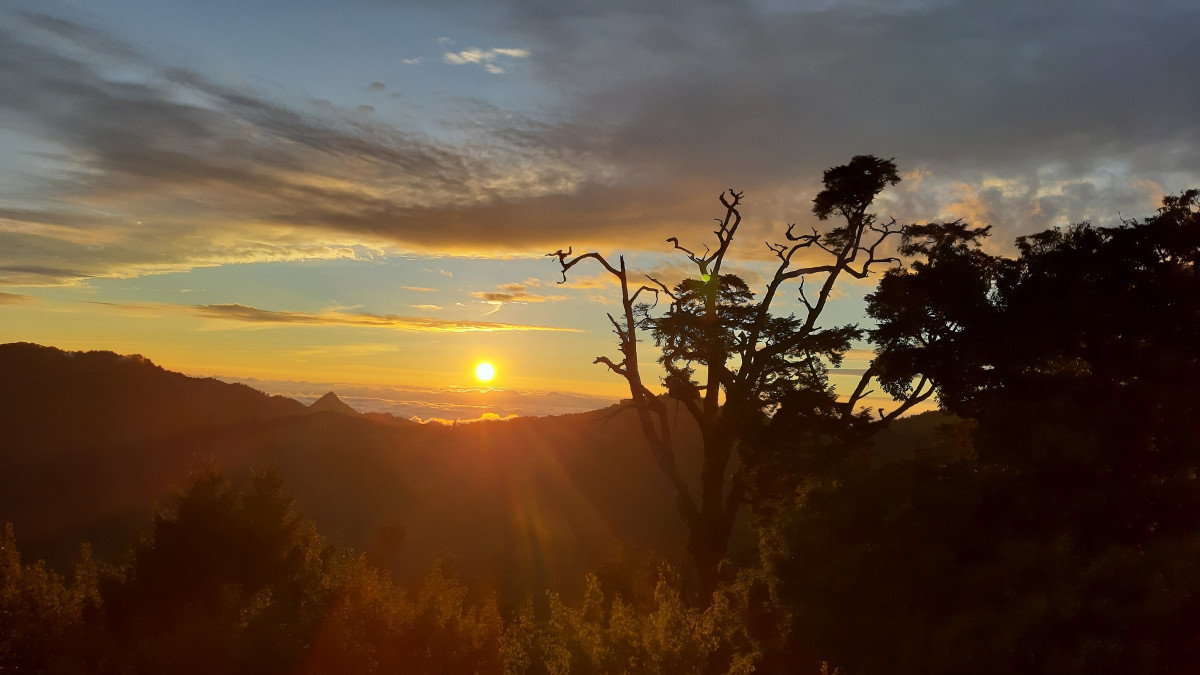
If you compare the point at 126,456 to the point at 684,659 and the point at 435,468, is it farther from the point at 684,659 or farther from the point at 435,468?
the point at 684,659

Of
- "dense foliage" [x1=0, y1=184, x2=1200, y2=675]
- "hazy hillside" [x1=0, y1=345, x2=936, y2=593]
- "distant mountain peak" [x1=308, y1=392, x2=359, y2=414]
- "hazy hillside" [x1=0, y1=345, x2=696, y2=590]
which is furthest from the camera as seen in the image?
"distant mountain peak" [x1=308, y1=392, x2=359, y2=414]

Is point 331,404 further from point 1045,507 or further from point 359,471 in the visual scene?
point 1045,507

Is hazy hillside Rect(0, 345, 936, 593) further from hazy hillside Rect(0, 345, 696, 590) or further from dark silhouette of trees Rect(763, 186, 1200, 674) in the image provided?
dark silhouette of trees Rect(763, 186, 1200, 674)

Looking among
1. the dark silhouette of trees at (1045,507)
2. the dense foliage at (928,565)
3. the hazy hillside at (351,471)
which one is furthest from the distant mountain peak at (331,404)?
the dark silhouette of trees at (1045,507)

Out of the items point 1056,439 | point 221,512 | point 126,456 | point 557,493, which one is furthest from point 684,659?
point 126,456

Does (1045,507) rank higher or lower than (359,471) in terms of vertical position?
higher

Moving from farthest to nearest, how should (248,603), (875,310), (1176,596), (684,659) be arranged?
(875,310), (248,603), (1176,596), (684,659)

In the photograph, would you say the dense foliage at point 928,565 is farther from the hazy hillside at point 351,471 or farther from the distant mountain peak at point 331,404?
the distant mountain peak at point 331,404

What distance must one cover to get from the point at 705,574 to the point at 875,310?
10.2 m

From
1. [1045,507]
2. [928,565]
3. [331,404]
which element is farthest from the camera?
[331,404]

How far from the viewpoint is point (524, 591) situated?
44062 mm

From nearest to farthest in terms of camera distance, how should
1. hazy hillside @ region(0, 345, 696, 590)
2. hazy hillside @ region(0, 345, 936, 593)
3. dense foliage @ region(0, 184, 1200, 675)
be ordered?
dense foliage @ region(0, 184, 1200, 675) < hazy hillside @ region(0, 345, 936, 593) < hazy hillside @ region(0, 345, 696, 590)

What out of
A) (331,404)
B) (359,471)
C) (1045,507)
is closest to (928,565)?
(1045,507)

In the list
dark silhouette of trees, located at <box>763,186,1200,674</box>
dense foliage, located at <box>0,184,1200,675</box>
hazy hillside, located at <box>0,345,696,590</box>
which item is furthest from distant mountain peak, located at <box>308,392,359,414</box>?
dark silhouette of trees, located at <box>763,186,1200,674</box>
